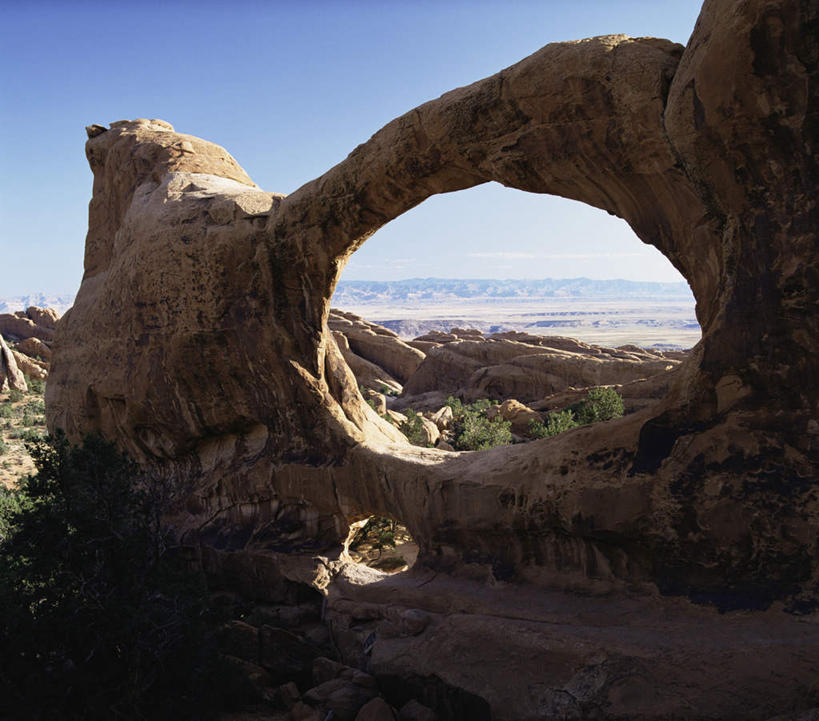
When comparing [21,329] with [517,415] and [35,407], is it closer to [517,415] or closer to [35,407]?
[35,407]

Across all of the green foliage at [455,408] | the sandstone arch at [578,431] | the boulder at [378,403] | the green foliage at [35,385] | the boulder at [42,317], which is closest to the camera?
the sandstone arch at [578,431]

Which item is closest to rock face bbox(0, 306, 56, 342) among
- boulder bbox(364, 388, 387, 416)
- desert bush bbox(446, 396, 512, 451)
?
boulder bbox(364, 388, 387, 416)

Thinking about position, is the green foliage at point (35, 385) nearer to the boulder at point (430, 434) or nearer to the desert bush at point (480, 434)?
the boulder at point (430, 434)

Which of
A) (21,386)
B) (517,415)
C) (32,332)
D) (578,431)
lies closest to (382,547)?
(578,431)

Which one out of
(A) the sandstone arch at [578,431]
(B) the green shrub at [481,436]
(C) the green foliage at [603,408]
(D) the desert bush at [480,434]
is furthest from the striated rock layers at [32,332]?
(C) the green foliage at [603,408]

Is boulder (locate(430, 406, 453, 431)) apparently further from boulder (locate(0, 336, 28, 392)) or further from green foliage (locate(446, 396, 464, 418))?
boulder (locate(0, 336, 28, 392))

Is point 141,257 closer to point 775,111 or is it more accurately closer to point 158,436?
point 158,436

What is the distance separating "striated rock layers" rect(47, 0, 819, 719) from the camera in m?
4.98

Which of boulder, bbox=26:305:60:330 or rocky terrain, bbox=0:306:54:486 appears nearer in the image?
rocky terrain, bbox=0:306:54:486

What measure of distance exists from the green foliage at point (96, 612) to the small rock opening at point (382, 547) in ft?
17.7

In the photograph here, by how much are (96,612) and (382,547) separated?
23.6ft

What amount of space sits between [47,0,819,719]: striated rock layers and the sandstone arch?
26mm

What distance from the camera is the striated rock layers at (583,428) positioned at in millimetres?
4984

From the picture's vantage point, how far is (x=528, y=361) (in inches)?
1135
